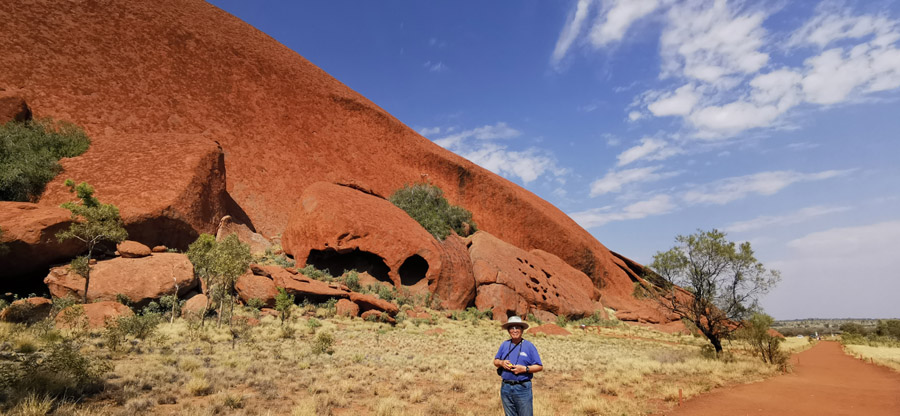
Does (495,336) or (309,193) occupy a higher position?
(309,193)

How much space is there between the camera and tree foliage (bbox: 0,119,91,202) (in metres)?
19.9

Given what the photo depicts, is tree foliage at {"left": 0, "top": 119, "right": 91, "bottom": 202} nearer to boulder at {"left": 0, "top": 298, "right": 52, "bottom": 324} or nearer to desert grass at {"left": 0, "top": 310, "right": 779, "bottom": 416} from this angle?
boulder at {"left": 0, "top": 298, "right": 52, "bottom": 324}

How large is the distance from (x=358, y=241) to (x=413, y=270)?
4.37 meters

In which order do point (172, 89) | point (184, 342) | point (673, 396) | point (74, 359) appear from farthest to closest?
1. point (172, 89)
2. point (184, 342)
3. point (673, 396)
4. point (74, 359)

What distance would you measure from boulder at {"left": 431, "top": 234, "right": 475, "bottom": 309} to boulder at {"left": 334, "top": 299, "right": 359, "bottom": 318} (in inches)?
241

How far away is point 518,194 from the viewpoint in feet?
148

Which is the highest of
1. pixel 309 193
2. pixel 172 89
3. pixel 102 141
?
pixel 172 89

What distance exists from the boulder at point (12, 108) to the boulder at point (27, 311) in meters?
16.3

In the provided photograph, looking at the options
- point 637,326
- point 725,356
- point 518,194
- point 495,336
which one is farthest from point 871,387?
point 518,194

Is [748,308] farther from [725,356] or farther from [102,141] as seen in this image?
[102,141]

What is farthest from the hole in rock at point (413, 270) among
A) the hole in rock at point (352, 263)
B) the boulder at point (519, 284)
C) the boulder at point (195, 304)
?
the boulder at point (195, 304)

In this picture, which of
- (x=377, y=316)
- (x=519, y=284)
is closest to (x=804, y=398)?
(x=377, y=316)

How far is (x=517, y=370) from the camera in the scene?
4.57 metres

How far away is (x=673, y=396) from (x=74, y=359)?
12863 millimetres
